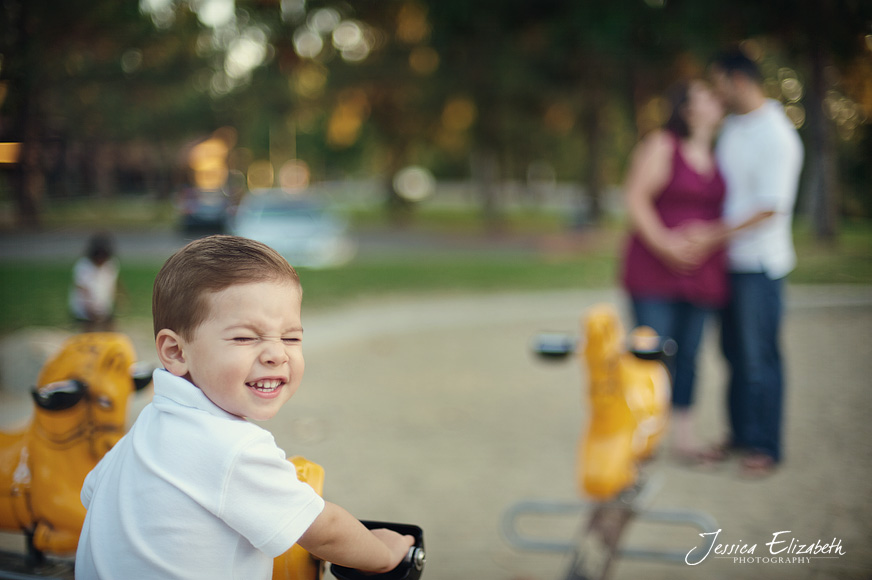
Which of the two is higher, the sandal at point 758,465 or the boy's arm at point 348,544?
the boy's arm at point 348,544

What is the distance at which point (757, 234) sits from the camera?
11.5 feet

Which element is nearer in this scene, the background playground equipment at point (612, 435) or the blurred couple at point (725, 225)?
the background playground equipment at point (612, 435)

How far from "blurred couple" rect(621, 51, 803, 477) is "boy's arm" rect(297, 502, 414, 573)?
2.50 metres

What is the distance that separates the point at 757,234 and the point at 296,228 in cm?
1214

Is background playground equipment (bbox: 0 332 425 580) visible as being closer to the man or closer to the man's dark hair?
the man

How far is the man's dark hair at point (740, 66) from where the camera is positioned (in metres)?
3.42

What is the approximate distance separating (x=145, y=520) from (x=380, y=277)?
438 inches

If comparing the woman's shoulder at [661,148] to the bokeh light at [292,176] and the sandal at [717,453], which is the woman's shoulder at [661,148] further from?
the bokeh light at [292,176]

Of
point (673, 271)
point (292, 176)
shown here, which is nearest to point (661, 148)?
point (673, 271)

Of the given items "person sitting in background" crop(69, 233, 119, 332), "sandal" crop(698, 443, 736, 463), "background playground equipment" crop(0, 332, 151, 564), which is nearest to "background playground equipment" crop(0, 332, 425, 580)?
"background playground equipment" crop(0, 332, 151, 564)

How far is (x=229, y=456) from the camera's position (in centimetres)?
108

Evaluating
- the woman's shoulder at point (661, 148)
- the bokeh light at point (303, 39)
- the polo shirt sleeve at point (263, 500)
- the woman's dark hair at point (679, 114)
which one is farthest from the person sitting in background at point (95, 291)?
the polo shirt sleeve at point (263, 500)

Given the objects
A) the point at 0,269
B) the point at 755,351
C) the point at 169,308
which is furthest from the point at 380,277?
the point at 169,308

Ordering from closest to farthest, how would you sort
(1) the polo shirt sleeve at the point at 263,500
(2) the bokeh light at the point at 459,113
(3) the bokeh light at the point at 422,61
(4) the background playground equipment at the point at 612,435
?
A: (1) the polo shirt sleeve at the point at 263,500
(4) the background playground equipment at the point at 612,435
(3) the bokeh light at the point at 422,61
(2) the bokeh light at the point at 459,113
